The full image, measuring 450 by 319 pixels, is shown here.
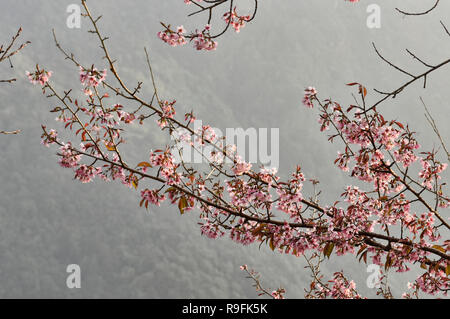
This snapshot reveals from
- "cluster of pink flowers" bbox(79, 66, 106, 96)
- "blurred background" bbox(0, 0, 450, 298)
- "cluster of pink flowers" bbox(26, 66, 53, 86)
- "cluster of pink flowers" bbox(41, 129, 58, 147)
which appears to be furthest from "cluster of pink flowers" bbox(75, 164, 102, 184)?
"blurred background" bbox(0, 0, 450, 298)

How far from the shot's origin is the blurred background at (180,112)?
70.5 ft

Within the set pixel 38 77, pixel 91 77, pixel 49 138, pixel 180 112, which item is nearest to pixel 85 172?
pixel 49 138

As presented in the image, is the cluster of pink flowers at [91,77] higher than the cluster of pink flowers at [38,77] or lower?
lower

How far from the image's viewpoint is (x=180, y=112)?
42.5 meters

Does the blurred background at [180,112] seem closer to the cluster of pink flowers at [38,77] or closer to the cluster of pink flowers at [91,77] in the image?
the cluster of pink flowers at [38,77]

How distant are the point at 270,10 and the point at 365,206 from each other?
2046 inches

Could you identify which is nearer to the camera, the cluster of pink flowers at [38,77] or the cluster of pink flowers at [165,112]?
the cluster of pink flowers at [165,112]

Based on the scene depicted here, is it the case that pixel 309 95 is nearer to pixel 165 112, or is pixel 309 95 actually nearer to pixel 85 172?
pixel 165 112

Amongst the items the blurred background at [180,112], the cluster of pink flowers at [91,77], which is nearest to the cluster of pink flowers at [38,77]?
the cluster of pink flowers at [91,77]

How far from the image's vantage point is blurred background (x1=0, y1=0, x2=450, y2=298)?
21.5 metres

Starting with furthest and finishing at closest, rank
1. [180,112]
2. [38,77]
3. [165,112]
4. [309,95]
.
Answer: [180,112] → [38,77] → [309,95] → [165,112]

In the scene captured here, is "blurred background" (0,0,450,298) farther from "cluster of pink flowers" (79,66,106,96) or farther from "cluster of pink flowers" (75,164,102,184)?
"cluster of pink flowers" (79,66,106,96)

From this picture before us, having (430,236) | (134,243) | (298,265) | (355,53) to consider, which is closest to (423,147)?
(355,53)

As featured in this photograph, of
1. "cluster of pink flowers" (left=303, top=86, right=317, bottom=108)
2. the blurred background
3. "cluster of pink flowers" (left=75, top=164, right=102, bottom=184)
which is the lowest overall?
"cluster of pink flowers" (left=75, top=164, right=102, bottom=184)
